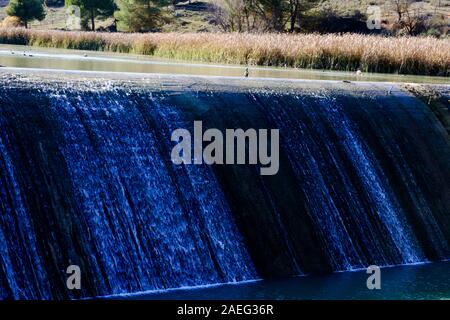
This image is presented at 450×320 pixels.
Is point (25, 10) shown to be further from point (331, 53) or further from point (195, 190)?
point (195, 190)

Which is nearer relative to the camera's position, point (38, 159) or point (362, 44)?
point (38, 159)

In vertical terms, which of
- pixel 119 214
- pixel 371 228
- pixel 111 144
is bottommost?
pixel 371 228

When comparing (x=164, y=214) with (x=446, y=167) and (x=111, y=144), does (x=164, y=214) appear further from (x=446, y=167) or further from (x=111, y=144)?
(x=446, y=167)

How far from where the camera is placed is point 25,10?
46.4m

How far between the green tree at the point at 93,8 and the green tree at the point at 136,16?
160 centimetres

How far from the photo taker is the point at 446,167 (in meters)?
12.6

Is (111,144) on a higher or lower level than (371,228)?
higher

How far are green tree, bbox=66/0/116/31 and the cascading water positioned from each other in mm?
35975

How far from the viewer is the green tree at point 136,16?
44.9 meters

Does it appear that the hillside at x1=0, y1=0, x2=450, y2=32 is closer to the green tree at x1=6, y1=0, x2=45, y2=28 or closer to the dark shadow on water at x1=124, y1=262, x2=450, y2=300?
the green tree at x1=6, y1=0, x2=45, y2=28

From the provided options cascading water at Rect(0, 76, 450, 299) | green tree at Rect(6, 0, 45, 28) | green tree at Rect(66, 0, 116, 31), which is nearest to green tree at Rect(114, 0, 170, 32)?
green tree at Rect(66, 0, 116, 31)

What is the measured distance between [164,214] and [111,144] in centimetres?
107

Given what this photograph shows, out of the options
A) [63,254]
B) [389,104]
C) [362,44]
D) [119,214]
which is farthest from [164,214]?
[362,44]
